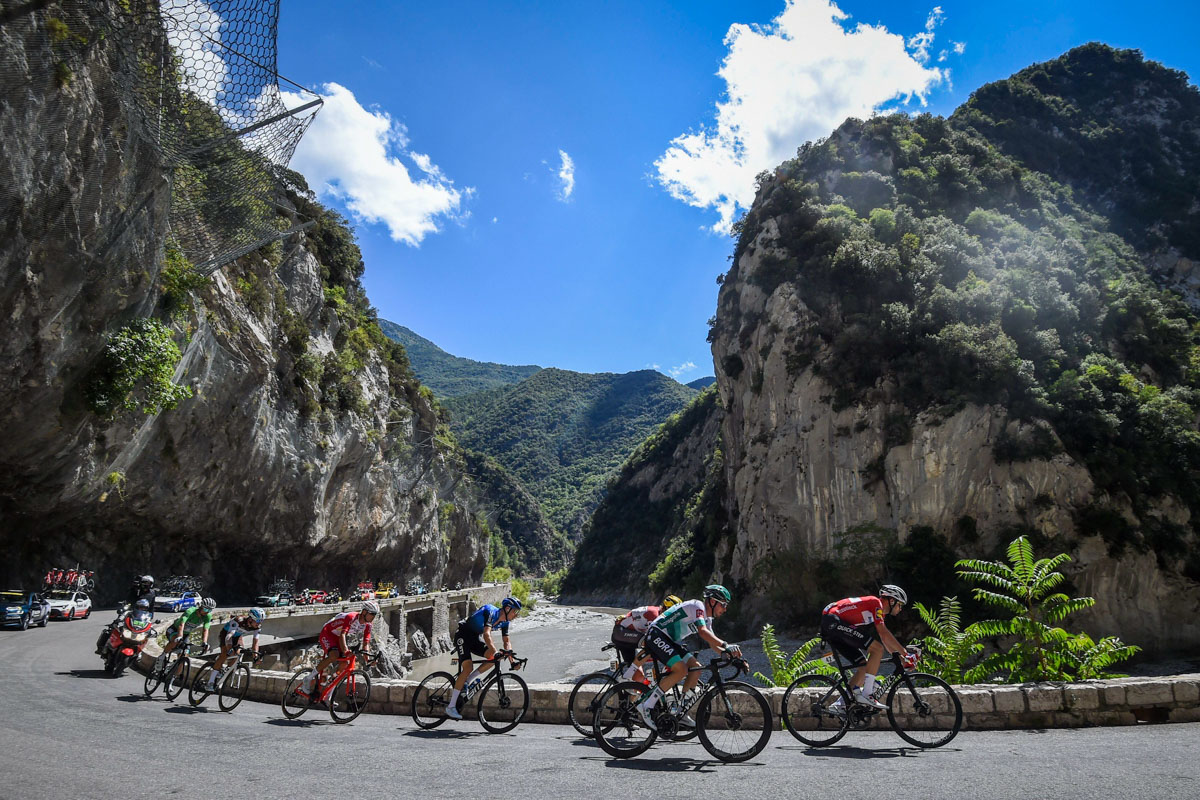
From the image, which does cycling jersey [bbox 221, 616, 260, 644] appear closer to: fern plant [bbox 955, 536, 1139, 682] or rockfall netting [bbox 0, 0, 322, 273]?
rockfall netting [bbox 0, 0, 322, 273]

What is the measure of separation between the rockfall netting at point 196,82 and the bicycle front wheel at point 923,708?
499 inches

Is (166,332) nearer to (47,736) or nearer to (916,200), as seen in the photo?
(47,736)

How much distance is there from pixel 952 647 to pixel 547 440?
17124 centimetres

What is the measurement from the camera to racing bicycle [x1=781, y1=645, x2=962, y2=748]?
6922 millimetres

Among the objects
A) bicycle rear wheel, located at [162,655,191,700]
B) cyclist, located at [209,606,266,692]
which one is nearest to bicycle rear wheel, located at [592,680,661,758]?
cyclist, located at [209,606,266,692]

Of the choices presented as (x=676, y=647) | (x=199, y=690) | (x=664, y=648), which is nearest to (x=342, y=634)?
(x=199, y=690)

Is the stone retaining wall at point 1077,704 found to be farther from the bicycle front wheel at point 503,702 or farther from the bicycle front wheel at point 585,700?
the bicycle front wheel at point 503,702

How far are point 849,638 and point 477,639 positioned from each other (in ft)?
14.6

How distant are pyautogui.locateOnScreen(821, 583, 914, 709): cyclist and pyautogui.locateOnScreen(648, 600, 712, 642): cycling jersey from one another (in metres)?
1.59

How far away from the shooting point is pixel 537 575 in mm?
137500

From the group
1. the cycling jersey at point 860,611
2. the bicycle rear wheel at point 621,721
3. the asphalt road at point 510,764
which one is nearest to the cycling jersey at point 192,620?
the asphalt road at point 510,764

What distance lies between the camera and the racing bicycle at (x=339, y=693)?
8891mm

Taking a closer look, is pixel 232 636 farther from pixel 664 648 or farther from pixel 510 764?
pixel 664 648

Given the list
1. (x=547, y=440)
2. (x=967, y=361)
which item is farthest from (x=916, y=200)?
(x=547, y=440)
